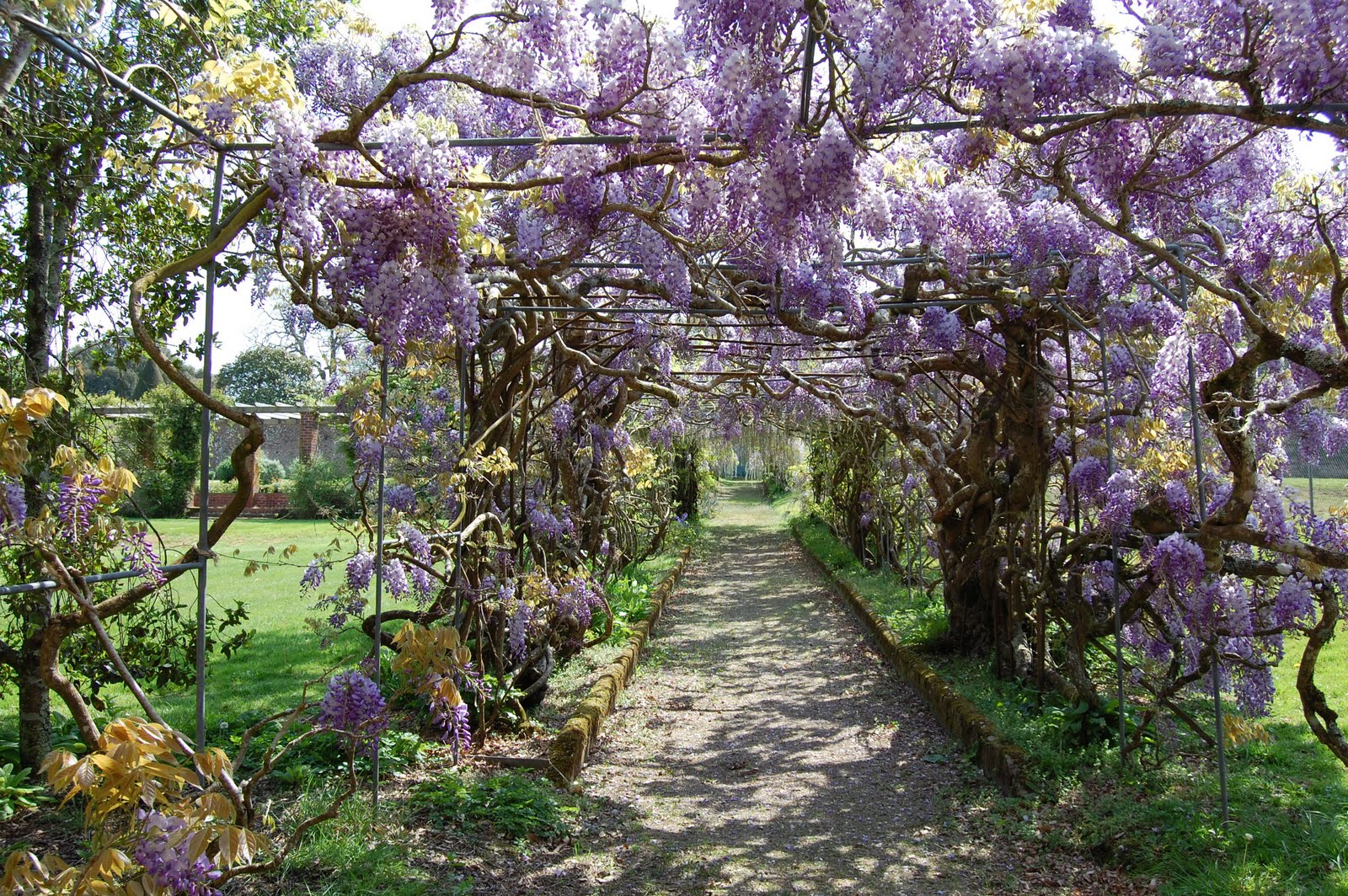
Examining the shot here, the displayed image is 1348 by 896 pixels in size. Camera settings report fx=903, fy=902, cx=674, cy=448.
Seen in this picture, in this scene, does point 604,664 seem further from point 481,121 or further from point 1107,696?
point 481,121

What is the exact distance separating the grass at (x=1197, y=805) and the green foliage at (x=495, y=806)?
1941 mm

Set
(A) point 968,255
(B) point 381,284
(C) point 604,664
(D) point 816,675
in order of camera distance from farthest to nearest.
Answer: (D) point 816,675 → (C) point 604,664 → (A) point 968,255 → (B) point 381,284

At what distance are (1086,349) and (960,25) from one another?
12.5ft

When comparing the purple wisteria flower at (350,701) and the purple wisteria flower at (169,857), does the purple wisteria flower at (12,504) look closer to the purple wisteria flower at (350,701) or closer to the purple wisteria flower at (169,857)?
the purple wisteria flower at (169,857)

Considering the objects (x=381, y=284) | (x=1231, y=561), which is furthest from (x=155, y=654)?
(x=1231, y=561)

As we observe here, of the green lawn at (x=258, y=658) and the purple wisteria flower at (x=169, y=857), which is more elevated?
the purple wisteria flower at (x=169, y=857)

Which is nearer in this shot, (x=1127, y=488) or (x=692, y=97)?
(x=692, y=97)

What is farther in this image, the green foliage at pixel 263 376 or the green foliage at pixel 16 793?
the green foliage at pixel 263 376

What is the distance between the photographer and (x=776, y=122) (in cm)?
313

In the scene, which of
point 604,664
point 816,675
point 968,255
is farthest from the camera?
point 816,675

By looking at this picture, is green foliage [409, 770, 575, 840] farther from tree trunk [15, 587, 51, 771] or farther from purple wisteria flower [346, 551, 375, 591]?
tree trunk [15, 587, 51, 771]

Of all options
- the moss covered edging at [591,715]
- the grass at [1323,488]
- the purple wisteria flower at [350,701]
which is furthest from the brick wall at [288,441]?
the grass at [1323,488]

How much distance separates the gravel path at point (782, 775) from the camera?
3.49 metres

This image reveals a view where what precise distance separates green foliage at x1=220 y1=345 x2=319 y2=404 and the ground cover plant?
2374 cm
